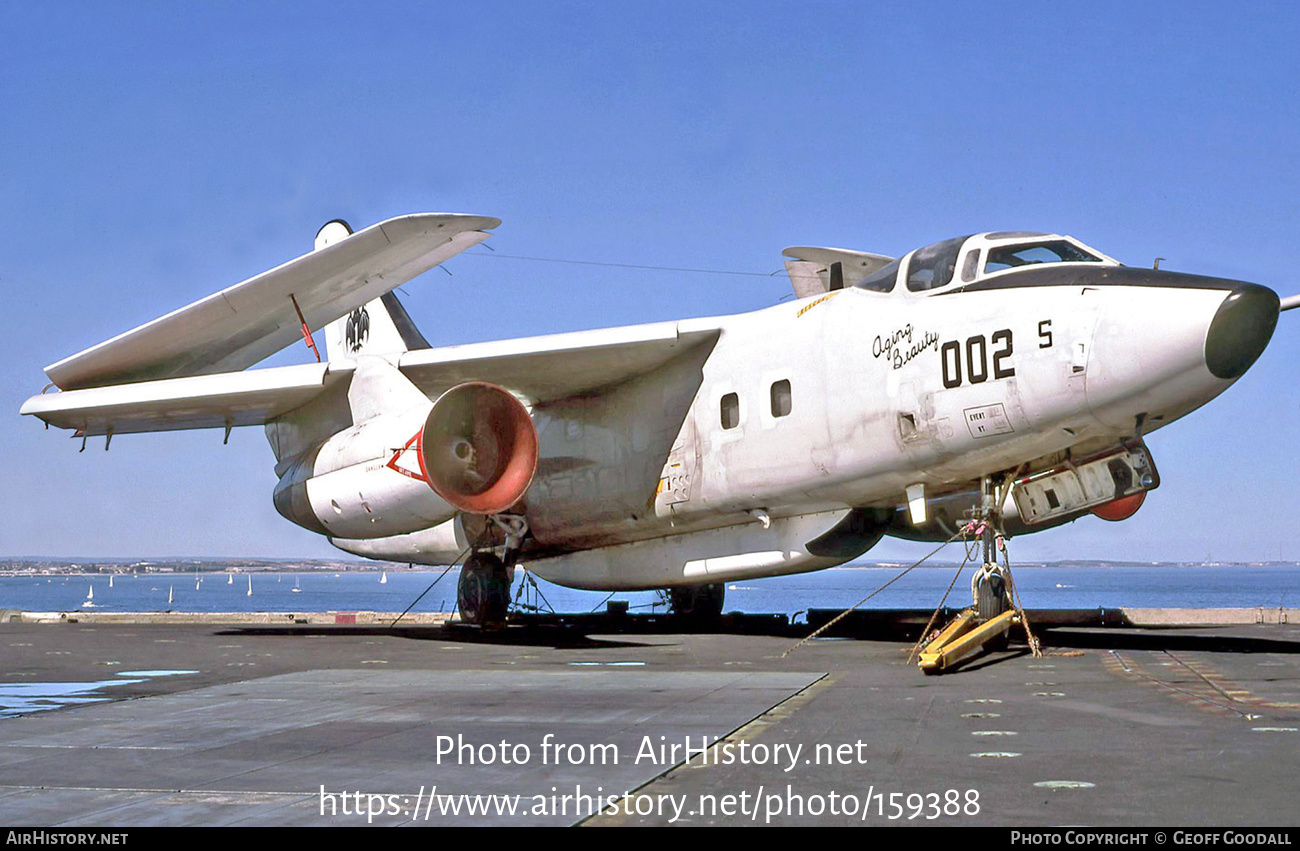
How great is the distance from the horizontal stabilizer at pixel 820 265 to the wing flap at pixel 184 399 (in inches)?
260

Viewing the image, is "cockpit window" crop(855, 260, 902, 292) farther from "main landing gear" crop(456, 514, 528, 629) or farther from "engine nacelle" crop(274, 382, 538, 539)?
"main landing gear" crop(456, 514, 528, 629)

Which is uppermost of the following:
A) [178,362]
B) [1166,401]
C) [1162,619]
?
[178,362]

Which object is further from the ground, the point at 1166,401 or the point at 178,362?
the point at 178,362

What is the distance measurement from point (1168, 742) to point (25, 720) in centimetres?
680

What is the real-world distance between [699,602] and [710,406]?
5818 millimetres

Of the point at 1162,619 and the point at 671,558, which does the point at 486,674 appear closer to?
the point at 671,558

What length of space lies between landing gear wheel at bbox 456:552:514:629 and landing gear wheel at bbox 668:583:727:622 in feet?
10.2

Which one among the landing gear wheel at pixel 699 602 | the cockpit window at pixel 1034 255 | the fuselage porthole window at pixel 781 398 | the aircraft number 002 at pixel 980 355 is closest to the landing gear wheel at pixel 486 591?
the landing gear wheel at pixel 699 602

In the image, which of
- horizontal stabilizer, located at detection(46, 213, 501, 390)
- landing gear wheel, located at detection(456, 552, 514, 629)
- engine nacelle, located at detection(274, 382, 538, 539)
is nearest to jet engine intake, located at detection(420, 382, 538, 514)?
engine nacelle, located at detection(274, 382, 538, 539)

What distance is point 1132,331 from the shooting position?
36.4 ft

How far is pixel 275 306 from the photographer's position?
1761cm

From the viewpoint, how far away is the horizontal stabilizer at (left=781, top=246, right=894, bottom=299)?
17906 millimetres

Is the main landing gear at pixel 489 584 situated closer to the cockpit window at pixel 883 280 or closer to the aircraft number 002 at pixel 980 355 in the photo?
the cockpit window at pixel 883 280

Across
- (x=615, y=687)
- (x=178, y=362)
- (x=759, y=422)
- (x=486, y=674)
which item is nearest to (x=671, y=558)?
(x=759, y=422)
